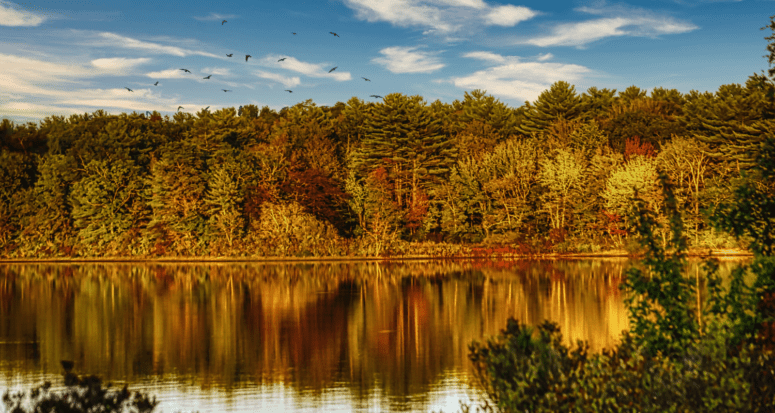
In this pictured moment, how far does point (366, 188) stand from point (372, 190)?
103 cm

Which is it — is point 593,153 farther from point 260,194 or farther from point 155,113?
point 155,113

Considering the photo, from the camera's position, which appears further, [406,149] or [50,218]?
[406,149]

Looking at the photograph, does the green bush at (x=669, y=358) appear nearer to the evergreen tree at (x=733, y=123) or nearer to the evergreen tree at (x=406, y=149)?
the evergreen tree at (x=733, y=123)

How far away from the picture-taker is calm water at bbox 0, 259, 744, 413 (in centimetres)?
1262

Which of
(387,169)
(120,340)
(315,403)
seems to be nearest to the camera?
(315,403)

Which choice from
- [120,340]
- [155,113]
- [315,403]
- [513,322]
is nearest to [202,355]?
[120,340]

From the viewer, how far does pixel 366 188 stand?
51.8m

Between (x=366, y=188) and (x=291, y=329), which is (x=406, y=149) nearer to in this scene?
(x=366, y=188)

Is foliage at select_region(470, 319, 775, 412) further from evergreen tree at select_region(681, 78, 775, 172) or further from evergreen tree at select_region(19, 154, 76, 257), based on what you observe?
evergreen tree at select_region(19, 154, 76, 257)

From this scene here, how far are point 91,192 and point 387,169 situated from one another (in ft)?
71.8

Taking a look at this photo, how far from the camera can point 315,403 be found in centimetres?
1158

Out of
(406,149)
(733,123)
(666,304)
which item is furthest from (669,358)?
(733,123)

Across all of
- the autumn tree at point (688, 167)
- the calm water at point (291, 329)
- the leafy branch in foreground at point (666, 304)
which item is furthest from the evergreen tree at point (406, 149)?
the leafy branch in foreground at point (666, 304)

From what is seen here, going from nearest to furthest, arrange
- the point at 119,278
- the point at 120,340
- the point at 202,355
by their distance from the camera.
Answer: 1. the point at 202,355
2. the point at 120,340
3. the point at 119,278
